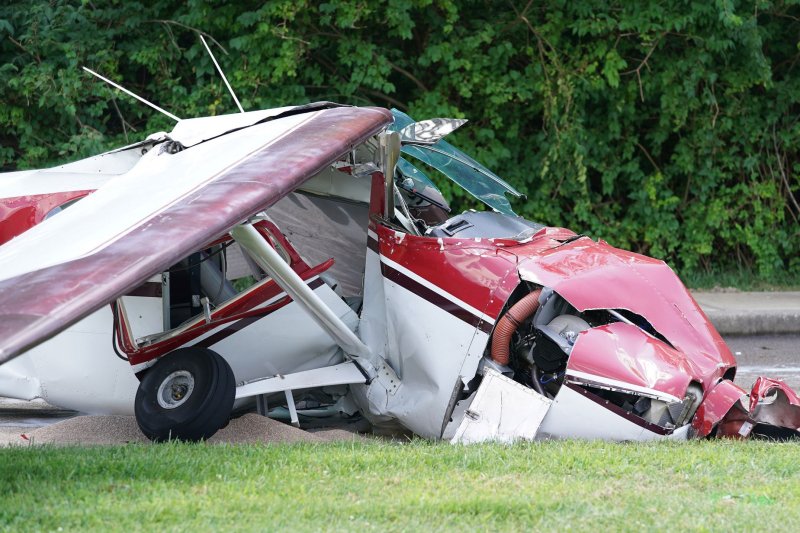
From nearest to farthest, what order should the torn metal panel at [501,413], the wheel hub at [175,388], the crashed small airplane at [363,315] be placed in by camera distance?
the crashed small airplane at [363,315]
the torn metal panel at [501,413]
the wheel hub at [175,388]

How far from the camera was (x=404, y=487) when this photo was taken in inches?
185

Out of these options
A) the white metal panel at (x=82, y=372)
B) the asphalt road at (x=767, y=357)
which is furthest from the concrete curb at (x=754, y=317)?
the white metal panel at (x=82, y=372)

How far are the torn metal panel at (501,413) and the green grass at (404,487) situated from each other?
0.24m

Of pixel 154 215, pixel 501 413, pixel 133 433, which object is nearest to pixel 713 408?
pixel 501 413

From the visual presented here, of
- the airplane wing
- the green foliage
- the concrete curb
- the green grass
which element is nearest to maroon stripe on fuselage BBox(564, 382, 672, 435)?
the green grass

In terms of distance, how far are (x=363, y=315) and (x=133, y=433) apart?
161 centimetres

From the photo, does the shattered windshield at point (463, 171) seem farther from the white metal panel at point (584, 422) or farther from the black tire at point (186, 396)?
the black tire at point (186, 396)

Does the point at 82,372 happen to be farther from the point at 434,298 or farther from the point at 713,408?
the point at 713,408

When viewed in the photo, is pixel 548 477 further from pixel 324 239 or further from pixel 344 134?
pixel 324 239

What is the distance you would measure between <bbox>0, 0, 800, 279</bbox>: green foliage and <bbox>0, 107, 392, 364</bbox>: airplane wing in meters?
6.13

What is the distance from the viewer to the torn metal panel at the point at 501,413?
5.75 m

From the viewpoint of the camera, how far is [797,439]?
5.90 meters

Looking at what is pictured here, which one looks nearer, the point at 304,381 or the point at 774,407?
the point at 774,407

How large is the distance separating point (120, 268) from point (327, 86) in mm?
8874
